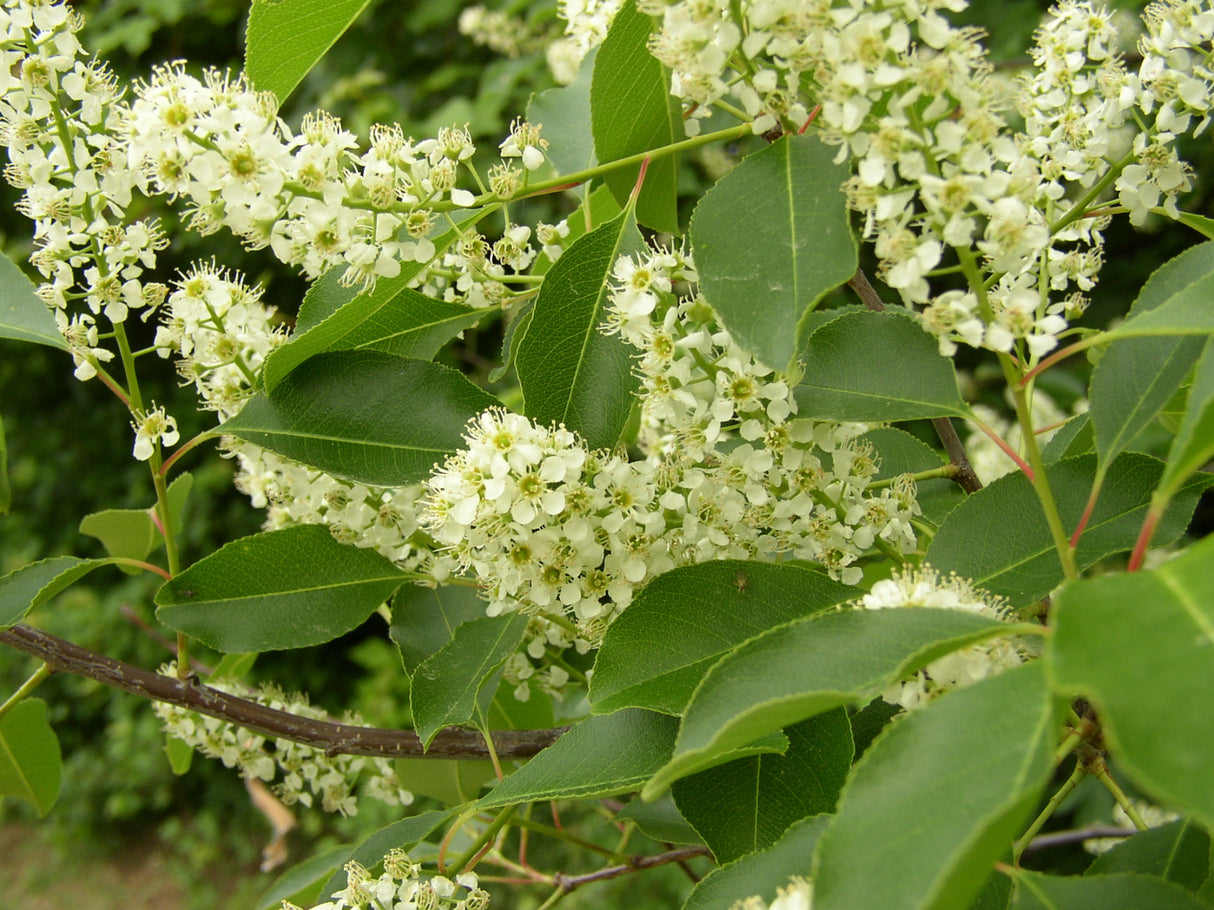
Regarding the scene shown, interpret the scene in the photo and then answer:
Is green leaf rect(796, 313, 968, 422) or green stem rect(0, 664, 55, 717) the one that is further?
green stem rect(0, 664, 55, 717)

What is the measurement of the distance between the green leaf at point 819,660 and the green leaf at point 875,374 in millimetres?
247

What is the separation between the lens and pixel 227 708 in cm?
133

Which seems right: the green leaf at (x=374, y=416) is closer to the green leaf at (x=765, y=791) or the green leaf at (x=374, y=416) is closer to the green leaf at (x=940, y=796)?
the green leaf at (x=765, y=791)

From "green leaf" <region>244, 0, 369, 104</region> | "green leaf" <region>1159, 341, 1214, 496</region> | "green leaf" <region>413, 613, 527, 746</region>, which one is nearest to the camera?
"green leaf" <region>1159, 341, 1214, 496</region>

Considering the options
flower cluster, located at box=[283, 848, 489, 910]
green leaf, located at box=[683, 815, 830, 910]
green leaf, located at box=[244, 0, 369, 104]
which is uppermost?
green leaf, located at box=[244, 0, 369, 104]

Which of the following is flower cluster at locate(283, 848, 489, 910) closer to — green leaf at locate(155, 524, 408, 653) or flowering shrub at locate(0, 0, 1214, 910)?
flowering shrub at locate(0, 0, 1214, 910)

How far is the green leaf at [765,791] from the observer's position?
0.99 m

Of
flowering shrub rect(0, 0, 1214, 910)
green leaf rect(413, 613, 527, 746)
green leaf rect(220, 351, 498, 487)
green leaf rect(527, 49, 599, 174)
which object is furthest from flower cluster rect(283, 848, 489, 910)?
green leaf rect(527, 49, 599, 174)

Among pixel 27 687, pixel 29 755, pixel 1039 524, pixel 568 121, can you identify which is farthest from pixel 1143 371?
pixel 29 755

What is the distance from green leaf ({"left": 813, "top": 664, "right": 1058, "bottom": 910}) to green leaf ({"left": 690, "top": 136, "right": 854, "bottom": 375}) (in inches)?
11.8

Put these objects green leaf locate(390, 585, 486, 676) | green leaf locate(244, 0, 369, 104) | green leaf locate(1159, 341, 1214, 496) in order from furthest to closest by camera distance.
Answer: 1. green leaf locate(390, 585, 486, 676)
2. green leaf locate(244, 0, 369, 104)
3. green leaf locate(1159, 341, 1214, 496)

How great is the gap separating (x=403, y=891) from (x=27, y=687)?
0.63 metres

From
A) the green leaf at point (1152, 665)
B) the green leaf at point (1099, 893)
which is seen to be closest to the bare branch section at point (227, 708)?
the green leaf at point (1099, 893)

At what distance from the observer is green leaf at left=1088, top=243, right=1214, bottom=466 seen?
0.93 m
